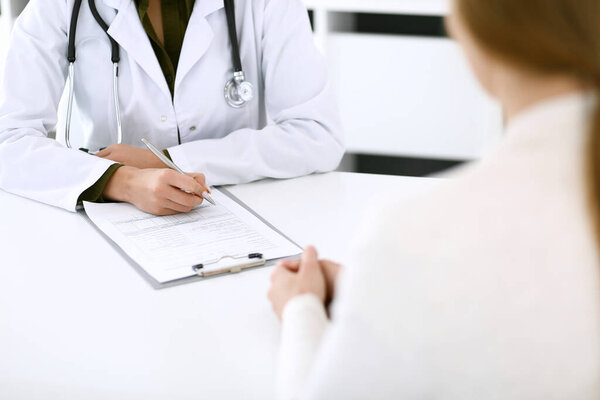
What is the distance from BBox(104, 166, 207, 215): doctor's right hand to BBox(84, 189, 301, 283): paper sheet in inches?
0.6

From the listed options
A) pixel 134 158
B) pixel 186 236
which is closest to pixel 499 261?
pixel 186 236

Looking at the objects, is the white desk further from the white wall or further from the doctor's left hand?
the white wall

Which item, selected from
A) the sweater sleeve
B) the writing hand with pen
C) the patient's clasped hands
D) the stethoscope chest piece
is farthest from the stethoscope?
the sweater sleeve

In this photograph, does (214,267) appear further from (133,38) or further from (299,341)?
(133,38)

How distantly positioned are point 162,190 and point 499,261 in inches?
30.1

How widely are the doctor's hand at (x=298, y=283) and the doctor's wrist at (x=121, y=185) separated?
484mm

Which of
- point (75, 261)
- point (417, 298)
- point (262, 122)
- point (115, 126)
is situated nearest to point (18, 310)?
point (75, 261)

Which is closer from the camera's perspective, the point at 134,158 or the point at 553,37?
the point at 553,37

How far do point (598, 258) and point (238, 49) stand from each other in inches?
43.4

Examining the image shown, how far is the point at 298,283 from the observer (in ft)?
2.96

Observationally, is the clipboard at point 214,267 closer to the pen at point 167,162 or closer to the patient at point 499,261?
the pen at point 167,162

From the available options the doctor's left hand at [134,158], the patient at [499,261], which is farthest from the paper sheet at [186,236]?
the patient at [499,261]

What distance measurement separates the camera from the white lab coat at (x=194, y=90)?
1.48 meters

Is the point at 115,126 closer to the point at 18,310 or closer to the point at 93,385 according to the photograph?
the point at 18,310
